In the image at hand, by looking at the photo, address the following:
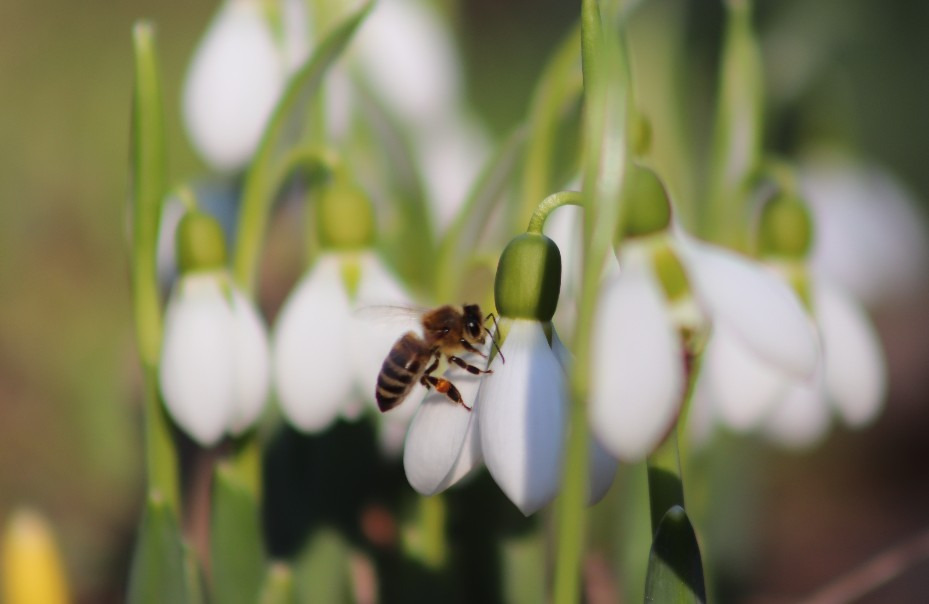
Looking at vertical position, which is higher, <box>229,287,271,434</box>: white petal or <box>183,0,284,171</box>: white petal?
<box>183,0,284,171</box>: white petal

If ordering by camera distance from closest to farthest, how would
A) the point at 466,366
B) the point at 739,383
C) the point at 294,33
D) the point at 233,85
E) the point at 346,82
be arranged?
the point at 466,366
the point at 739,383
the point at 233,85
the point at 294,33
the point at 346,82

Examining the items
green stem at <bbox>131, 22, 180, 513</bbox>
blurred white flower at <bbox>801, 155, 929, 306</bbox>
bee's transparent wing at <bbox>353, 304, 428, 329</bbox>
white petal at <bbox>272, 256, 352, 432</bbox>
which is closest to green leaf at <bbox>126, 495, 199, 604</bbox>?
green stem at <bbox>131, 22, 180, 513</bbox>

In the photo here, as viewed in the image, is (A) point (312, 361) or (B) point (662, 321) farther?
(A) point (312, 361)

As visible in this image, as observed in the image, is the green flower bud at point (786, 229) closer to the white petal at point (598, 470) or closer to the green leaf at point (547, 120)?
the green leaf at point (547, 120)

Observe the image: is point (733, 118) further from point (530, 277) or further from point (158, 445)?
point (158, 445)

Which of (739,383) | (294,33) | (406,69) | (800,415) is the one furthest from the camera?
(406,69)

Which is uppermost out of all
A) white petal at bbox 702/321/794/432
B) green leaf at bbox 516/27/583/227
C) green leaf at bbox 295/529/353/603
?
green leaf at bbox 516/27/583/227

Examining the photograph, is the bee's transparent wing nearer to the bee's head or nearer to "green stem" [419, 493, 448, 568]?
the bee's head

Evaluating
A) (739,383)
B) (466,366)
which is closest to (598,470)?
(466,366)
